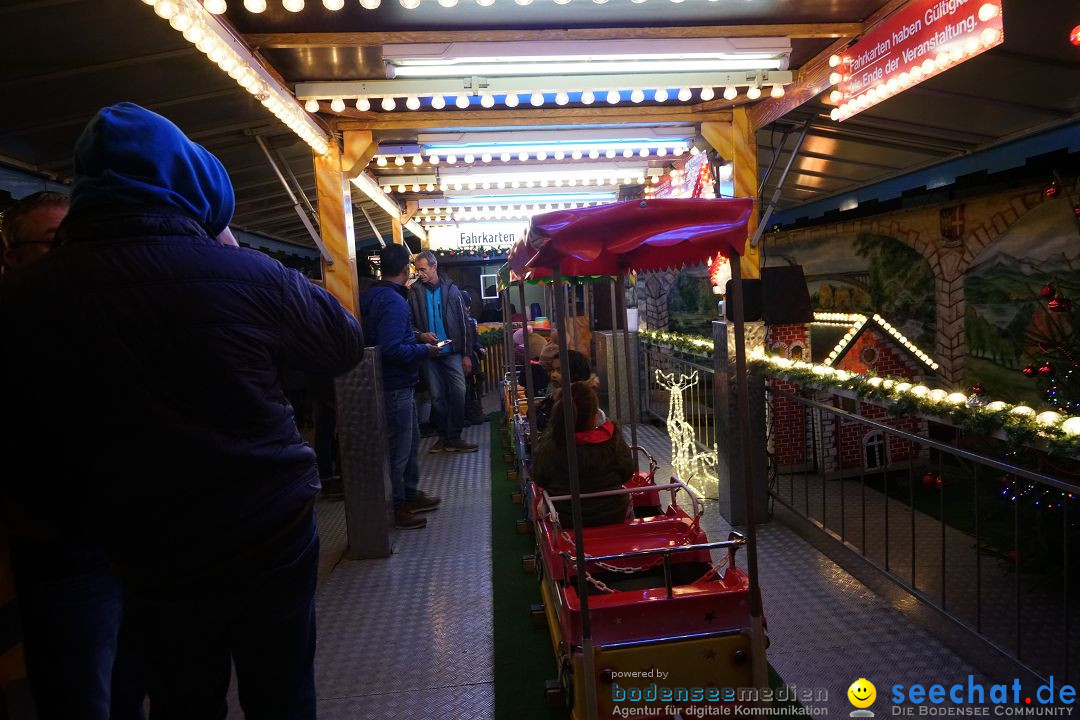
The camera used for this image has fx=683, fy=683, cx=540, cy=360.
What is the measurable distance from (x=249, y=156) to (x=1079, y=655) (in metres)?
7.83

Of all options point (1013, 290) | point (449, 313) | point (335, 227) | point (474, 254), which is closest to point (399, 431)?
point (335, 227)

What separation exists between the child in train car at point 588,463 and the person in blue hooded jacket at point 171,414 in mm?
2308

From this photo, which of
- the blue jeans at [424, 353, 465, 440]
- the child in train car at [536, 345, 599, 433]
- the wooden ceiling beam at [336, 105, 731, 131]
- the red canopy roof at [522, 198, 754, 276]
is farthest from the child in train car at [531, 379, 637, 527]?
the blue jeans at [424, 353, 465, 440]

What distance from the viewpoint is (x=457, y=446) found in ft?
28.5

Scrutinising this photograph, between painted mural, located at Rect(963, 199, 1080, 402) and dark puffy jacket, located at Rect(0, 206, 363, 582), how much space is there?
750 centimetres

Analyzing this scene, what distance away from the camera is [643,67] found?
4.76 metres

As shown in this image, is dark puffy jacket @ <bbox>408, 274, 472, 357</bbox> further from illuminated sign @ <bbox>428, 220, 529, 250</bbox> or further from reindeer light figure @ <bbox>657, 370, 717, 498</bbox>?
illuminated sign @ <bbox>428, 220, 529, 250</bbox>

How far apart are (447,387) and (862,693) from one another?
18.7 ft

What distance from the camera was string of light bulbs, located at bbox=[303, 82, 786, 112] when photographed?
4.95 m

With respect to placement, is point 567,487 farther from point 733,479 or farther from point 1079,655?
point 1079,655

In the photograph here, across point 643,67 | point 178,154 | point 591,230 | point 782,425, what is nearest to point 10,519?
point 178,154

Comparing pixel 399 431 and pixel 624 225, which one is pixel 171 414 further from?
pixel 399 431

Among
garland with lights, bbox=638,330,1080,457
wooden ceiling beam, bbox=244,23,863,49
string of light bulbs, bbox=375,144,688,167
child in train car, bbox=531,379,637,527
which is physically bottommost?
child in train car, bbox=531,379,637,527

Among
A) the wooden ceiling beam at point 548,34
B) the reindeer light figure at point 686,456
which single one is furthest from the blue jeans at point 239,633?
the reindeer light figure at point 686,456
